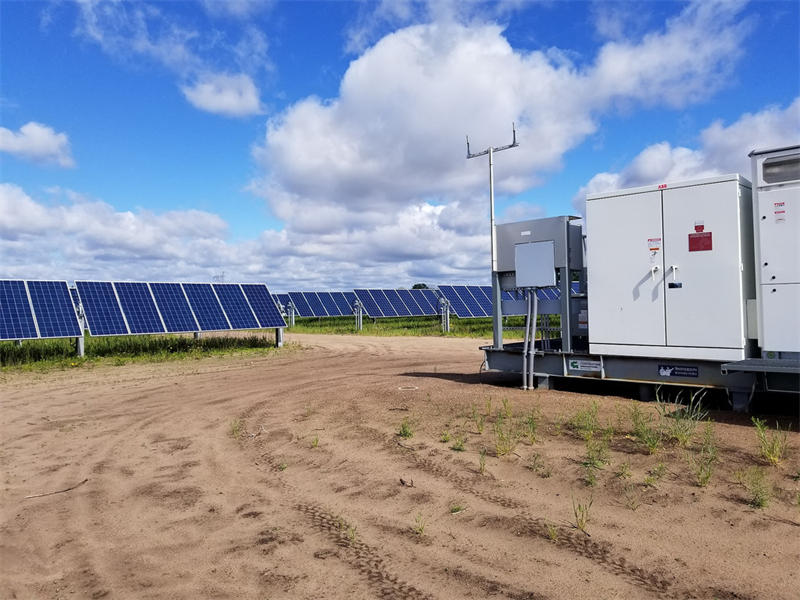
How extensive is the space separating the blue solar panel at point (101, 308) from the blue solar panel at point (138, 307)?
0.22 meters

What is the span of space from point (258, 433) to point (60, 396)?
233 inches

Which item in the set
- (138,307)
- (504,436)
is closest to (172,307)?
(138,307)

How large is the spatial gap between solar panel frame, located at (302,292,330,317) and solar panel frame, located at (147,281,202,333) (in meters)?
14.9

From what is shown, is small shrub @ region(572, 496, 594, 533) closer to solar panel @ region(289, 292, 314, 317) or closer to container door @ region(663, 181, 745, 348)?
container door @ region(663, 181, 745, 348)

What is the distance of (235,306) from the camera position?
859 inches

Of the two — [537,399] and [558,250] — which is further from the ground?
[558,250]

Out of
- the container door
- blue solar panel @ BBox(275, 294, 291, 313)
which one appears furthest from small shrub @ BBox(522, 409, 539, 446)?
blue solar panel @ BBox(275, 294, 291, 313)

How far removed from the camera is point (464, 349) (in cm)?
1970

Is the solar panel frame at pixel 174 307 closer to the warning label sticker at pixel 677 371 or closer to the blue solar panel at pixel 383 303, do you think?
the blue solar panel at pixel 383 303

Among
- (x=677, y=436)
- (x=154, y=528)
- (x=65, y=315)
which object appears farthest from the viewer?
(x=65, y=315)

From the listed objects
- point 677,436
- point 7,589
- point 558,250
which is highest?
point 558,250

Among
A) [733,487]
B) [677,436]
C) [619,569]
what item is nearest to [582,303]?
[677,436]

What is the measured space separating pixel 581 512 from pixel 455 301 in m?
28.3

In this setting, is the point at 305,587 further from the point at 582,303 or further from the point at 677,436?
the point at 582,303
